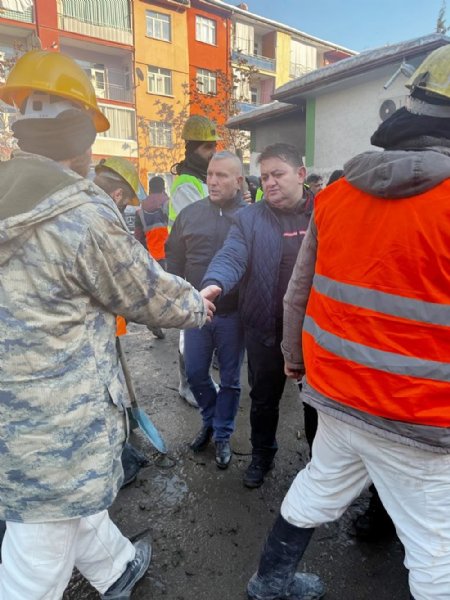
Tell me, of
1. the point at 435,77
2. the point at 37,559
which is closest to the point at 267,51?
the point at 435,77

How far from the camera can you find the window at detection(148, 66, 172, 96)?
24812 millimetres

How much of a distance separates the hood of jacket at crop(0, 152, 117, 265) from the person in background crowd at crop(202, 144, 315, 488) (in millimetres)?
1158

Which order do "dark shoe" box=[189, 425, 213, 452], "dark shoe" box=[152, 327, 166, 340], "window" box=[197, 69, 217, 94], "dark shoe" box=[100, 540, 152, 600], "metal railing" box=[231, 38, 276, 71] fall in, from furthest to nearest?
"metal railing" box=[231, 38, 276, 71]
"window" box=[197, 69, 217, 94]
"dark shoe" box=[152, 327, 166, 340]
"dark shoe" box=[189, 425, 213, 452]
"dark shoe" box=[100, 540, 152, 600]

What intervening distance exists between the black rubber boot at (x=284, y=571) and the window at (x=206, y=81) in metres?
28.6

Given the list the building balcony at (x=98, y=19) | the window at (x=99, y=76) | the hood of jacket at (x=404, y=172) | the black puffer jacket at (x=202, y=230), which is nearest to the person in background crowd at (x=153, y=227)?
the black puffer jacket at (x=202, y=230)

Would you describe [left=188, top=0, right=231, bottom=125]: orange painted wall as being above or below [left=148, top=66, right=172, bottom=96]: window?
above

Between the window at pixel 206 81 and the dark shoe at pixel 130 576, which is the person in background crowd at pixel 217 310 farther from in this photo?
the window at pixel 206 81

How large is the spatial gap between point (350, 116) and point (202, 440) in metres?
8.85

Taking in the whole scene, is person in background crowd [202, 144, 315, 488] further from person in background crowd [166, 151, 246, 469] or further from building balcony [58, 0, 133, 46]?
building balcony [58, 0, 133, 46]

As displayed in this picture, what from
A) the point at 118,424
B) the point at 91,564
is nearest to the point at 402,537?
the point at 118,424

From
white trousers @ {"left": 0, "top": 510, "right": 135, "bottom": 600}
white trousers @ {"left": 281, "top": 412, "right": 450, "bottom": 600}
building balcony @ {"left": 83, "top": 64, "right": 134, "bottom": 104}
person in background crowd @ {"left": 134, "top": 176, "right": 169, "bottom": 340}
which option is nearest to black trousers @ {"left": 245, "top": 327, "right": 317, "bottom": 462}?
white trousers @ {"left": 281, "top": 412, "right": 450, "bottom": 600}

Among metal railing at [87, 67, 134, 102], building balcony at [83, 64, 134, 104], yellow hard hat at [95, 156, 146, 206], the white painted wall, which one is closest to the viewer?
yellow hard hat at [95, 156, 146, 206]

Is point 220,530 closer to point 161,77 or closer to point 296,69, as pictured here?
point 161,77

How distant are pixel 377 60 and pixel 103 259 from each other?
8873mm
